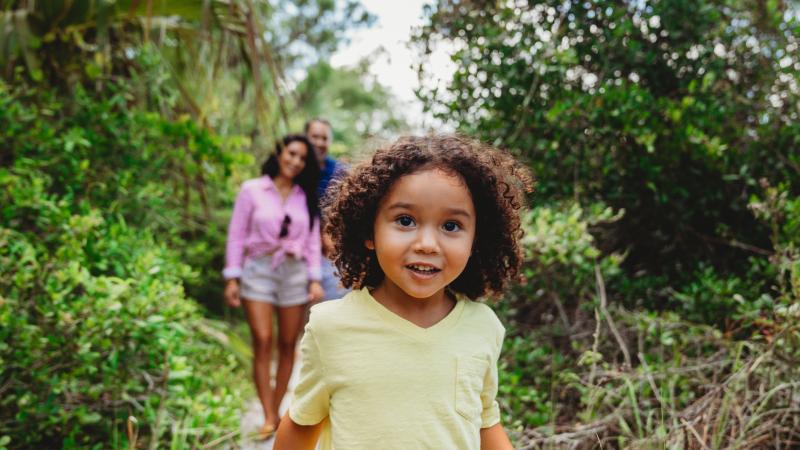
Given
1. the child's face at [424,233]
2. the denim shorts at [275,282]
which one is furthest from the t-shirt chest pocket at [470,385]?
the denim shorts at [275,282]

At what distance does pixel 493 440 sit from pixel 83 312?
185 centimetres

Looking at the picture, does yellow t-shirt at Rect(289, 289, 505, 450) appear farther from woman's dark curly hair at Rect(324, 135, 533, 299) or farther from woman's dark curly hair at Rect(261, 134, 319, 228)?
woman's dark curly hair at Rect(261, 134, 319, 228)

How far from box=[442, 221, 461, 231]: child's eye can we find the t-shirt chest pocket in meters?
0.27

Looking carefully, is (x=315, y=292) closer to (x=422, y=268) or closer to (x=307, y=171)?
(x=307, y=171)

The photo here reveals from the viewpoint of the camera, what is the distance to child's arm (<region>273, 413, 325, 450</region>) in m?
1.47

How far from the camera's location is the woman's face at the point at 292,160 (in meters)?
3.99

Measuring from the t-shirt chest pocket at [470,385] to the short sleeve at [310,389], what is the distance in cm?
28

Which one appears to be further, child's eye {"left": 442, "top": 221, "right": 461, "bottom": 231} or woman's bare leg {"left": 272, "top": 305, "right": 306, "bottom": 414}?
woman's bare leg {"left": 272, "top": 305, "right": 306, "bottom": 414}

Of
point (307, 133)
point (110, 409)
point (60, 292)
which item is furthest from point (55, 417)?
point (307, 133)

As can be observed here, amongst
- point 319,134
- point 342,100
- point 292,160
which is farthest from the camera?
point 342,100

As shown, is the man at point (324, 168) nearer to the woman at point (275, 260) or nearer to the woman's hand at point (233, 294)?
the woman at point (275, 260)

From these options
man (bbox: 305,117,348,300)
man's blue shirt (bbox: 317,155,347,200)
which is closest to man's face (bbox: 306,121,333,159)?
man (bbox: 305,117,348,300)

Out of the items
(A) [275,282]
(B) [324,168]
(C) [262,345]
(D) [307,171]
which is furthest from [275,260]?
(B) [324,168]

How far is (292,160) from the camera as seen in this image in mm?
3990
